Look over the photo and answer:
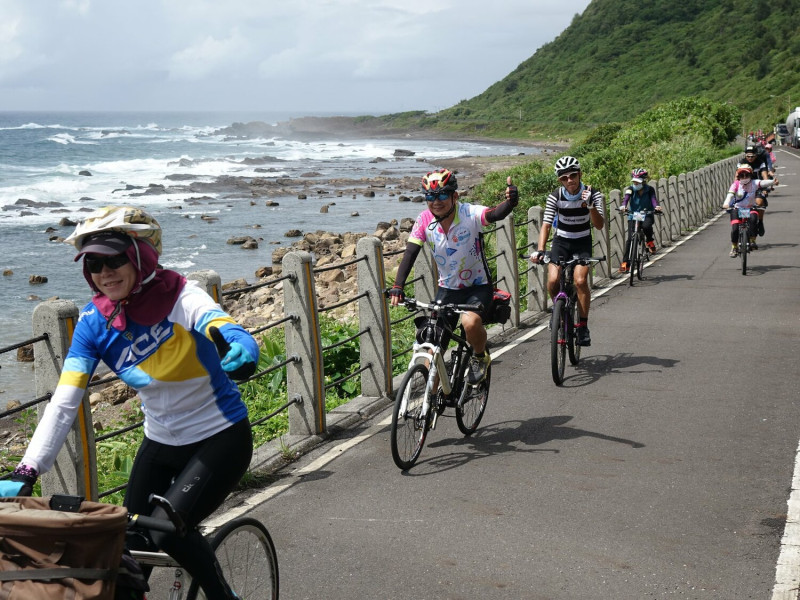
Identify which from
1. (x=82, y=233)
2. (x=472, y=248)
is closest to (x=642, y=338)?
(x=472, y=248)

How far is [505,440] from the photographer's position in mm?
8555

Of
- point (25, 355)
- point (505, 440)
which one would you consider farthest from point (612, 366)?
point (25, 355)

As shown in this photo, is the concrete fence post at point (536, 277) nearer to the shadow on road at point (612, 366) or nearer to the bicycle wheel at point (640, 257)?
the shadow on road at point (612, 366)

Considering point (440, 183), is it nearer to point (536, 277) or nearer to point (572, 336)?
point (572, 336)

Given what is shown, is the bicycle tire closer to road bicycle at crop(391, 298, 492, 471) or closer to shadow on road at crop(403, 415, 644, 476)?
shadow on road at crop(403, 415, 644, 476)

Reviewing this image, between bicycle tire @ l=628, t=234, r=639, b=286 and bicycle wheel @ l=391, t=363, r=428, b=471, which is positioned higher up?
bicycle wheel @ l=391, t=363, r=428, b=471

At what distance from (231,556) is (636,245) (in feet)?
49.5

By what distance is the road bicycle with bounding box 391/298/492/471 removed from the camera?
7.51 metres

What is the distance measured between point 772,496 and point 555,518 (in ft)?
5.04

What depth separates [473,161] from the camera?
97625 millimetres

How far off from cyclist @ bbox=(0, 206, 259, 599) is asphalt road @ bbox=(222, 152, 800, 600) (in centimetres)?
180

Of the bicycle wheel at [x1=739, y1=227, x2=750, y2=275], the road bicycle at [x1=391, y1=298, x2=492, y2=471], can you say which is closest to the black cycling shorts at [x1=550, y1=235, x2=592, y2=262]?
the road bicycle at [x1=391, y1=298, x2=492, y2=471]

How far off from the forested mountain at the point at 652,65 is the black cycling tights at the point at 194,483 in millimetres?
115133

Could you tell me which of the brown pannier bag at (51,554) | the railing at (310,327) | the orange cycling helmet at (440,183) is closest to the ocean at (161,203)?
the railing at (310,327)
